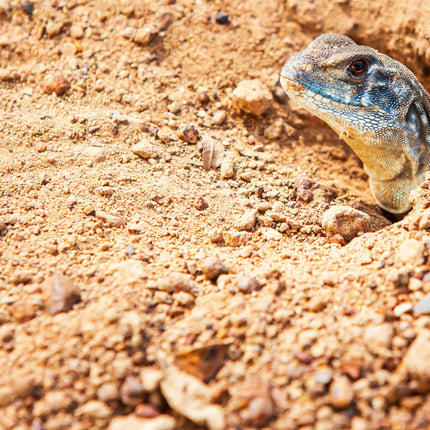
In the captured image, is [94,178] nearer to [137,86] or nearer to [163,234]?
[163,234]

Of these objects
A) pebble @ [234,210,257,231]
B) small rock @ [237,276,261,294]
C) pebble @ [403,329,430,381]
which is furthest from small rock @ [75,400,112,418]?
pebble @ [234,210,257,231]

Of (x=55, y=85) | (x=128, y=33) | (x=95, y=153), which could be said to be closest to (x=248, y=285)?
(x=95, y=153)

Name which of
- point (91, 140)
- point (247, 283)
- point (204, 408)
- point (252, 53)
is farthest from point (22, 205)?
point (252, 53)

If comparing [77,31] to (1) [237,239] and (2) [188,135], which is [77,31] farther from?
(1) [237,239]

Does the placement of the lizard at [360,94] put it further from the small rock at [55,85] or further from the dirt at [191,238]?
the small rock at [55,85]

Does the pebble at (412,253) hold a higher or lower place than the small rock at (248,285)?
higher

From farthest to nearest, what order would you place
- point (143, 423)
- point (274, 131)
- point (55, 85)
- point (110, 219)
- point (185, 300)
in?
point (274, 131)
point (55, 85)
point (110, 219)
point (185, 300)
point (143, 423)

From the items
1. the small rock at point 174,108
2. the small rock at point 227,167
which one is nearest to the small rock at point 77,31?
the small rock at point 174,108
